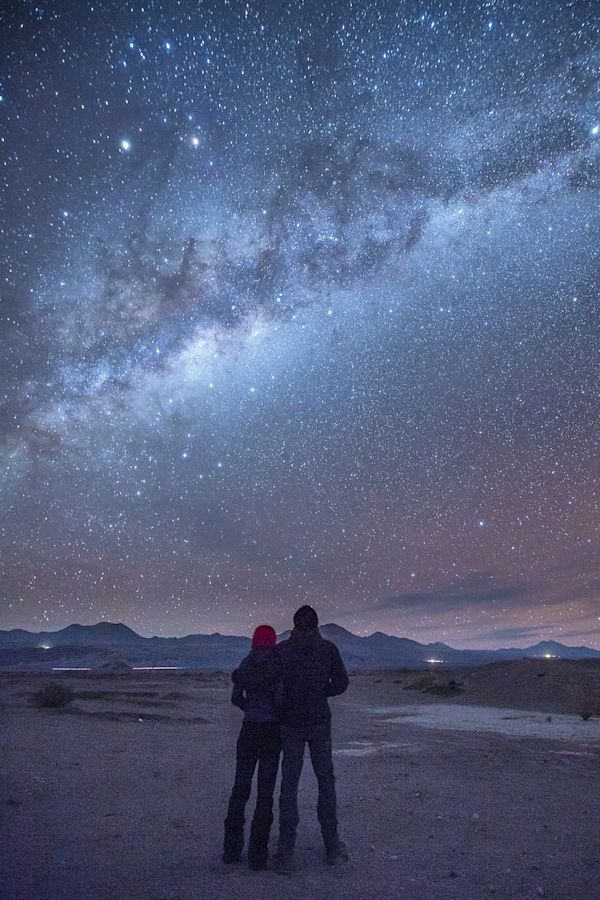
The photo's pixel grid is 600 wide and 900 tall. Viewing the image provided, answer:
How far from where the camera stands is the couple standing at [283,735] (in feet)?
20.2

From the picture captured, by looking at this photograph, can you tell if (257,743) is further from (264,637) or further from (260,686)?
(264,637)

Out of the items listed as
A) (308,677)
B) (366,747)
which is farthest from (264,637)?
(366,747)

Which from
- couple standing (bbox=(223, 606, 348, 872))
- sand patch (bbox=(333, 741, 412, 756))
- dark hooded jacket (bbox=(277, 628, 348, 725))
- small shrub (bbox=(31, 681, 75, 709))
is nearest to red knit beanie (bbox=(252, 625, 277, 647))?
couple standing (bbox=(223, 606, 348, 872))

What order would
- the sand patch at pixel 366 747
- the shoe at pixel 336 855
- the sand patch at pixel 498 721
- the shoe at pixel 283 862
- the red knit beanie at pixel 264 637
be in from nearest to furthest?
1. the shoe at pixel 283 862
2. the shoe at pixel 336 855
3. the red knit beanie at pixel 264 637
4. the sand patch at pixel 366 747
5. the sand patch at pixel 498 721

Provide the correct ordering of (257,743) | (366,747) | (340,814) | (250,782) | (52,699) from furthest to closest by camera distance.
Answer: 1. (52,699)
2. (366,747)
3. (340,814)
4. (257,743)
5. (250,782)

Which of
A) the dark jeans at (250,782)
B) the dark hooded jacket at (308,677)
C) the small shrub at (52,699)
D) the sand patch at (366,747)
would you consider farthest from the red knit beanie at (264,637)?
the small shrub at (52,699)

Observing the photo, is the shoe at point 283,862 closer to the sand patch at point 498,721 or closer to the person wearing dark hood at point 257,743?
the person wearing dark hood at point 257,743

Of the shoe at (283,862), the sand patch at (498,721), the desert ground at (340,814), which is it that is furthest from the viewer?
the sand patch at (498,721)

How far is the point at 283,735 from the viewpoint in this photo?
20.8 ft

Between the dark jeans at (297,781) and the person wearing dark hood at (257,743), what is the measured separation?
0.45 feet

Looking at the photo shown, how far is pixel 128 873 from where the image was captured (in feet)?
19.1

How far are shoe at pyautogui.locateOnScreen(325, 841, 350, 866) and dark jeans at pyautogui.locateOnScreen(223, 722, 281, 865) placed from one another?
624 millimetres

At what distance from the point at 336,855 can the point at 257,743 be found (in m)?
1.30

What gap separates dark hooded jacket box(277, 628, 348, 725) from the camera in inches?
250
